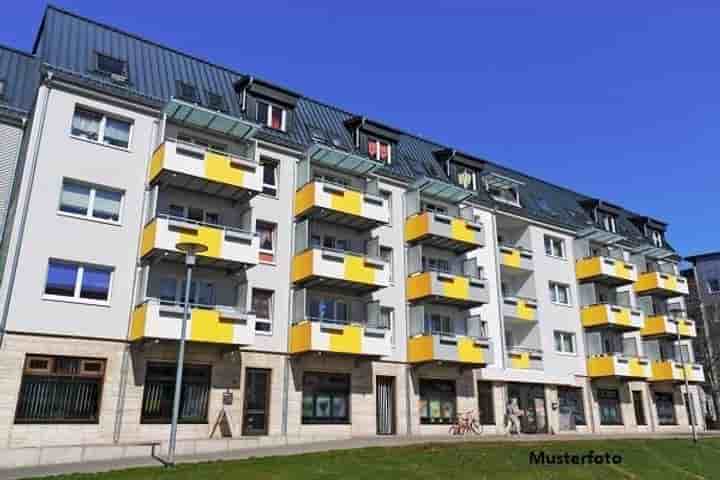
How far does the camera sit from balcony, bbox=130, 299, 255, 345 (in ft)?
70.8

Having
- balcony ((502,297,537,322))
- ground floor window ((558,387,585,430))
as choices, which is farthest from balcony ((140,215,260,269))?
ground floor window ((558,387,585,430))

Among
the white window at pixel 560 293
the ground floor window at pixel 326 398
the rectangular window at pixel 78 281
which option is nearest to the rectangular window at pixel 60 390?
the rectangular window at pixel 78 281

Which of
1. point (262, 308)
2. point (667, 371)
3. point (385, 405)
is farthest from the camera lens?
point (667, 371)

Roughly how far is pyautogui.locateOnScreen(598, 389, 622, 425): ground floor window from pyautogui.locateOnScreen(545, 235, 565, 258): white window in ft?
29.4

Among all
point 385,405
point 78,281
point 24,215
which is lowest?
point 385,405

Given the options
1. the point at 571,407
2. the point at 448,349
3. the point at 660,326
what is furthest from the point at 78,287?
the point at 660,326

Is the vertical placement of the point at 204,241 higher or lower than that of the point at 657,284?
lower

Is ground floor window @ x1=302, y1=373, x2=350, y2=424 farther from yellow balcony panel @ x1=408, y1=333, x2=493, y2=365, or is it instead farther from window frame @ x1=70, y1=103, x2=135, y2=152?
window frame @ x1=70, y1=103, x2=135, y2=152

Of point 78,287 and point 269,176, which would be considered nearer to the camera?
point 78,287

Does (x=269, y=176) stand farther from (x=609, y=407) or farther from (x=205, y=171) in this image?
(x=609, y=407)

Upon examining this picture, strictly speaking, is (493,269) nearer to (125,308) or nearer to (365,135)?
(365,135)

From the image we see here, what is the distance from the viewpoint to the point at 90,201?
23.0 metres

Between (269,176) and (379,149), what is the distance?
A: 7589 millimetres

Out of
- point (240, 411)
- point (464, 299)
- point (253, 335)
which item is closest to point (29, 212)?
point (253, 335)
